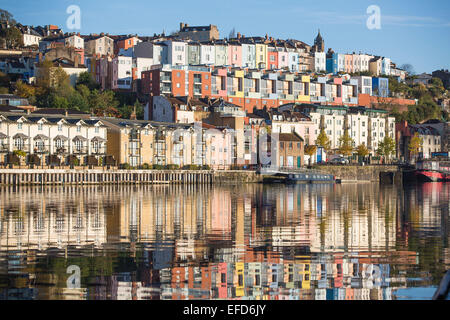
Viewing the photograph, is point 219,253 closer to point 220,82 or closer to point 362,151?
point 220,82

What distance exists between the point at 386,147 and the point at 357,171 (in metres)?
19.1

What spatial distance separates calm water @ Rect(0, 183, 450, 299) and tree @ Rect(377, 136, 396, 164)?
8108 centimetres

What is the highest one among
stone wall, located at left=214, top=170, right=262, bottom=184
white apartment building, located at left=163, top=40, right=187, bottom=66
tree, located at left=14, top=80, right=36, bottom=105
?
white apartment building, located at left=163, top=40, right=187, bottom=66

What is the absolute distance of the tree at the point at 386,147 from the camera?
125 metres

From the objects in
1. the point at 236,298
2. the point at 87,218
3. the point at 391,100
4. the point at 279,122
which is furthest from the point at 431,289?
the point at 391,100

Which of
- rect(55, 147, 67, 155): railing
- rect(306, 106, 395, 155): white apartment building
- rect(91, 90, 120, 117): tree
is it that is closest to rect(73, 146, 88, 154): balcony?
rect(55, 147, 67, 155): railing

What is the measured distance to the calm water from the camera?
19.6 metres

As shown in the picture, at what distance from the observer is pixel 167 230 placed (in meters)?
33.2

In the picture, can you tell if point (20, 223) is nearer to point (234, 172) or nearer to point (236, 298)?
point (236, 298)

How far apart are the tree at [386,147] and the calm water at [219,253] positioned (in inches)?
3192

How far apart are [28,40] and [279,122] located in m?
65.8

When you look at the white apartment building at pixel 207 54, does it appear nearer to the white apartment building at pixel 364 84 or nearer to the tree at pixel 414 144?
the white apartment building at pixel 364 84

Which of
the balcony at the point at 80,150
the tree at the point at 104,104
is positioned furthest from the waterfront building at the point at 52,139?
the tree at the point at 104,104

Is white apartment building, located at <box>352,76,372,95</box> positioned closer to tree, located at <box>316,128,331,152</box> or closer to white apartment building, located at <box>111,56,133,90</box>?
tree, located at <box>316,128,331,152</box>
